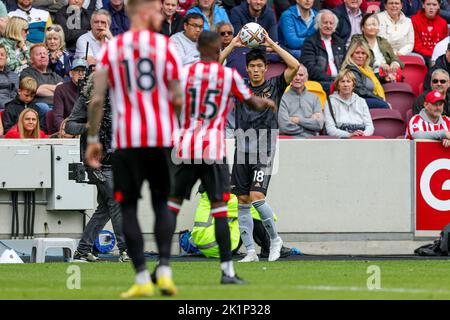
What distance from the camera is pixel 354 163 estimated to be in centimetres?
1814

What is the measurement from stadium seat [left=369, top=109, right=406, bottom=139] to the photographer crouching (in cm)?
498

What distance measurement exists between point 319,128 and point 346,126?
1.41ft

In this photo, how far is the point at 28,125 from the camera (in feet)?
57.3

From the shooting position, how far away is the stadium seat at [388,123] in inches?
753

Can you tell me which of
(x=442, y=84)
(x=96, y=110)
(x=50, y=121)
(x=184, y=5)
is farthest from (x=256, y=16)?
(x=96, y=110)

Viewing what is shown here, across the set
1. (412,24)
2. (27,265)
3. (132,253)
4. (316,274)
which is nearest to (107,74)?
(132,253)

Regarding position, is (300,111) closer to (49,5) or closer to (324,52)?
(324,52)

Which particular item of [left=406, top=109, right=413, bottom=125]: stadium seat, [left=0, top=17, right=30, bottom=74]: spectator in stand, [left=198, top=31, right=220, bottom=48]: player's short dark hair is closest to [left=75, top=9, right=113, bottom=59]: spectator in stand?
[left=0, top=17, right=30, bottom=74]: spectator in stand

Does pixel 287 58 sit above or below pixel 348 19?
below

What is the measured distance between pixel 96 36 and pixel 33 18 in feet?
4.13

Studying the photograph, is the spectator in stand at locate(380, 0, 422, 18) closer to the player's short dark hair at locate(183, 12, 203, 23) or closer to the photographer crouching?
the player's short dark hair at locate(183, 12, 203, 23)

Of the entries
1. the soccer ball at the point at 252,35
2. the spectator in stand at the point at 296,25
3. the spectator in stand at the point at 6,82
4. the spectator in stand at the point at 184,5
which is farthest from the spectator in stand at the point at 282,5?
the soccer ball at the point at 252,35

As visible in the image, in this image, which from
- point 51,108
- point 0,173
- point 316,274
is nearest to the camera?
point 316,274

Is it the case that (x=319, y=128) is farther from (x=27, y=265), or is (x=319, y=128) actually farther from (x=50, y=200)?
(x=27, y=265)
